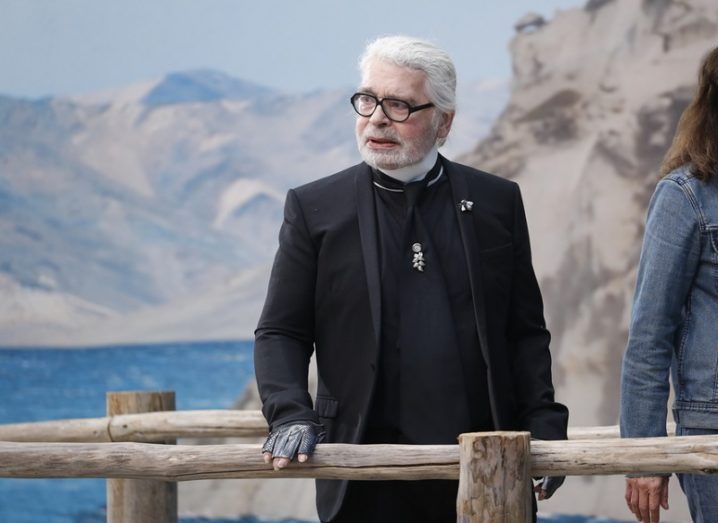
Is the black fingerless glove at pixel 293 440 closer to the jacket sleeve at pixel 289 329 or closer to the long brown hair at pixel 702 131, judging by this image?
the jacket sleeve at pixel 289 329

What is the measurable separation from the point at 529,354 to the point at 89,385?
13.9 m

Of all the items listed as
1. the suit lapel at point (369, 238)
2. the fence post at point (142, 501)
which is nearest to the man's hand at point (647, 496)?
the suit lapel at point (369, 238)

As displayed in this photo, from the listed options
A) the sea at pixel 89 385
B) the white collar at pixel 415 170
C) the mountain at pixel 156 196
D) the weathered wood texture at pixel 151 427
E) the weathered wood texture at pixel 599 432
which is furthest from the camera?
the mountain at pixel 156 196

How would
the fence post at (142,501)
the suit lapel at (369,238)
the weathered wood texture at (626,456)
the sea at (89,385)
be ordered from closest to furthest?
the weathered wood texture at (626,456)
the suit lapel at (369,238)
the fence post at (142,501)
the sea at (89,385)

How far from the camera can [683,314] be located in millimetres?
2658

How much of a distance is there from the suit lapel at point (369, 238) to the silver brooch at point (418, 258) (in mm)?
88

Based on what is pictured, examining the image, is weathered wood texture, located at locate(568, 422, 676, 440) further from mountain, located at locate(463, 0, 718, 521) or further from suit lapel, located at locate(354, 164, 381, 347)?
mountain, located at locate(463, 0, 718, 521)

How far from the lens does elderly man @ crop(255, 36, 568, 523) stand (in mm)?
2777

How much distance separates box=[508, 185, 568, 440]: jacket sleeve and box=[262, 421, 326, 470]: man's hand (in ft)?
1.63

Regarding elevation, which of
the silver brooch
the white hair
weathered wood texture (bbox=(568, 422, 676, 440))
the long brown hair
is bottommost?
weathered wood texture (bbox=(568, 422, 676, 440))

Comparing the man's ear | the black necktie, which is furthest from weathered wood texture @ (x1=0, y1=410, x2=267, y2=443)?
the man's ear

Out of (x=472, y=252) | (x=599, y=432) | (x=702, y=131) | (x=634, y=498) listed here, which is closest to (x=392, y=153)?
(x=472, y=252)

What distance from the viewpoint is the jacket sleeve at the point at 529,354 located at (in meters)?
2.86

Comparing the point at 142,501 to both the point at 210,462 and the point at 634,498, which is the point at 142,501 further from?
the point at 634,498
